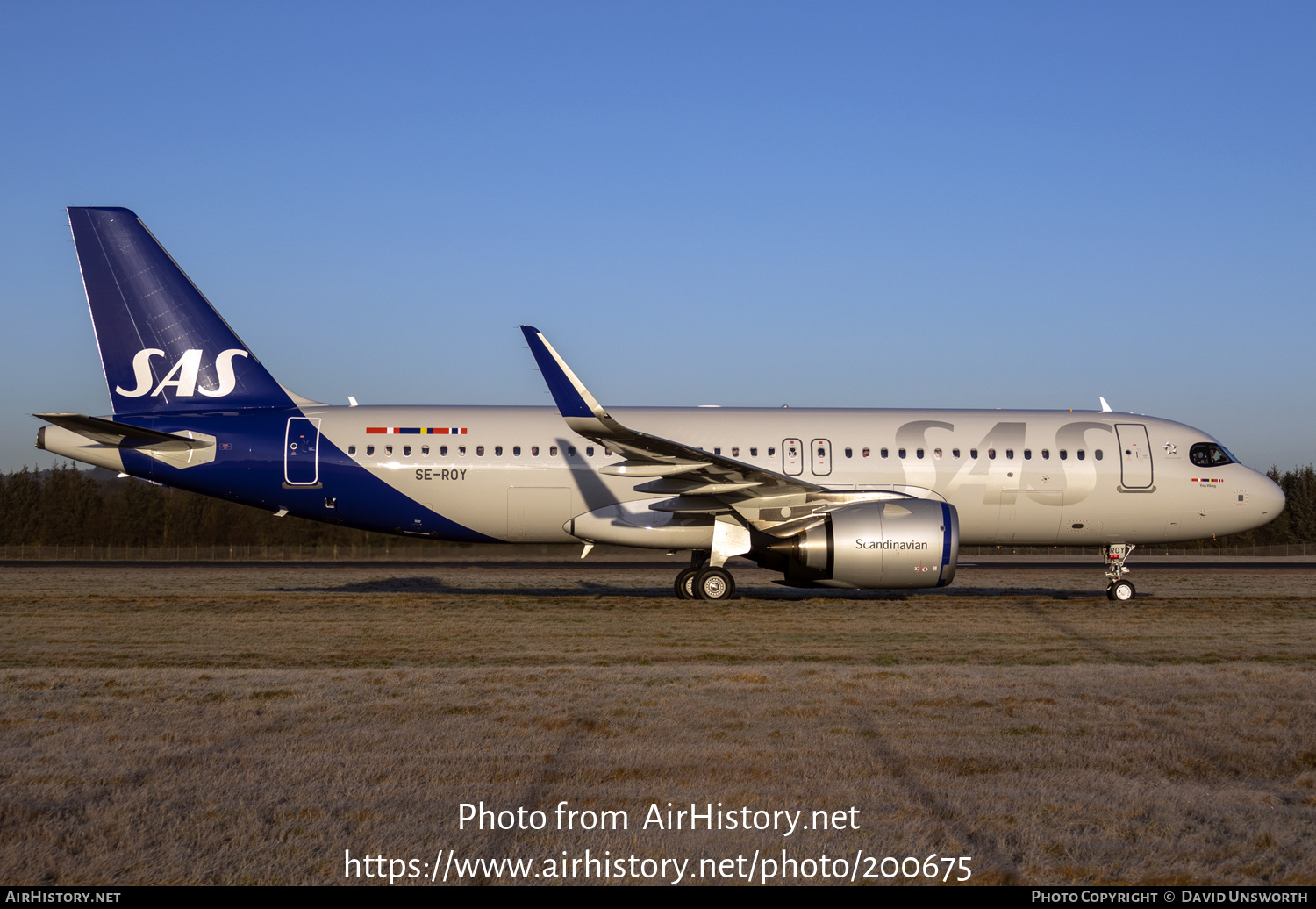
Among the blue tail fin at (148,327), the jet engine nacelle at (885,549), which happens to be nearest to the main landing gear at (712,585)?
the jet engine nacelle at (885,549)

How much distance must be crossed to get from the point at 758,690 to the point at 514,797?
3.90 meters

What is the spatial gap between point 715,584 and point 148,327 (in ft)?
36.0

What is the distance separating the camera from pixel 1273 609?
1695cm

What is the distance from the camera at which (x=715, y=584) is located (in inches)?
701

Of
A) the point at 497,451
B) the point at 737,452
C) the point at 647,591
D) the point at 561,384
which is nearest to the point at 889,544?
the point at 737,452

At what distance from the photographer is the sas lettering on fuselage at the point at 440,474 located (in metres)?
18.5

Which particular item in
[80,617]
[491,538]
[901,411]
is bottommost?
[80,617]

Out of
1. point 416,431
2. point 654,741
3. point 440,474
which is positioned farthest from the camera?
point 416,431

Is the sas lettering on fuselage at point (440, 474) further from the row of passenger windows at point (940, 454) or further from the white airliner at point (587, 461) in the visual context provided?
the row of passenger windows at point (940, 454)

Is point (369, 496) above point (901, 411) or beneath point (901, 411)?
beneath

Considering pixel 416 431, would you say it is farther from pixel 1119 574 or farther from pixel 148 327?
pixel 1119 574

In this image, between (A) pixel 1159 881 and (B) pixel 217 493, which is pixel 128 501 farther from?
(A) pixel 1159 881

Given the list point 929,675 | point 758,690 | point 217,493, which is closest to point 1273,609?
point 929,675

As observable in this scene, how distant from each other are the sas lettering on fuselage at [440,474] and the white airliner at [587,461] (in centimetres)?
4
